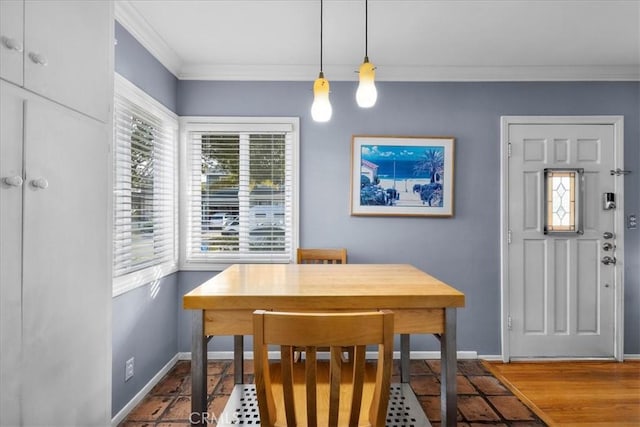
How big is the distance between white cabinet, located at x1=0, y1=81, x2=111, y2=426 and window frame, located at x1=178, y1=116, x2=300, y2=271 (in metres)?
1.61

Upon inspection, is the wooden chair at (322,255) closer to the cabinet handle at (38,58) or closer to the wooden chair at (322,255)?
the wooden chair at (322,255)

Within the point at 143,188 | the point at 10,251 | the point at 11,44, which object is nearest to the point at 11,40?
the point at 11,44

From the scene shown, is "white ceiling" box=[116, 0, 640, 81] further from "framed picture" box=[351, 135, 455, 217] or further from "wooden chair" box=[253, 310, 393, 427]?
"wooden chair" box=[253, 310, 393, 427]

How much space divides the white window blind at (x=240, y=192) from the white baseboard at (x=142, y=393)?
0.91 m

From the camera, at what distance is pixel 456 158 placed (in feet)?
9.66

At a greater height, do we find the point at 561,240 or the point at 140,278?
the point at 561,240

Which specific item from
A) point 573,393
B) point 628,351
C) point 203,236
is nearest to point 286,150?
point 203,236

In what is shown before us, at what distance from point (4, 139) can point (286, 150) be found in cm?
215

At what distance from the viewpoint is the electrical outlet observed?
6.93ft

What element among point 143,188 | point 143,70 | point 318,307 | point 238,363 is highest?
point 143,70

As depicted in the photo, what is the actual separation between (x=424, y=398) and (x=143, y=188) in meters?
2.41

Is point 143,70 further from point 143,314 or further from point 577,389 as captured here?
point 577,389

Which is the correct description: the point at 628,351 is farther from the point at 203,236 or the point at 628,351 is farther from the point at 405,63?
the point at 203,236

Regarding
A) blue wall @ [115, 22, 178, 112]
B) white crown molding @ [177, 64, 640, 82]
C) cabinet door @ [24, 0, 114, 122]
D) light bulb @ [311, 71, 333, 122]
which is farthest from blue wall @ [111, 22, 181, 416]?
light bulb @ [311, 71, 333, 122]
